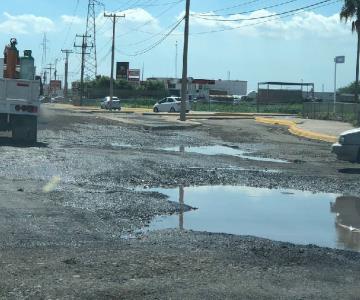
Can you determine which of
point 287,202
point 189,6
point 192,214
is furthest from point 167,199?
point 189,6

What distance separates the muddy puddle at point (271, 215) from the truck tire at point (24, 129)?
9400mm

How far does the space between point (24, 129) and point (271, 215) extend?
12381 mm

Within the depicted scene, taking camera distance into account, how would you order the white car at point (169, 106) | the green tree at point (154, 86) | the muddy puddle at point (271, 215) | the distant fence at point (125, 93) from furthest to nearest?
the green tree at point (154, 86) → the distant fence at point (125, 93) → the white car at point (169, 106) → the muddy puddle at point (271, 215)

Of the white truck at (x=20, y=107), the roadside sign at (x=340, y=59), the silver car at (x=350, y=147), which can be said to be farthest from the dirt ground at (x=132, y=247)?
the roadside sign at (x=340, y=59)

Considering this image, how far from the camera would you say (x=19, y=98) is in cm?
A: 2030

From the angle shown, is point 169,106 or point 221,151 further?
point 169,106

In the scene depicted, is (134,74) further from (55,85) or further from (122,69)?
(55,85)

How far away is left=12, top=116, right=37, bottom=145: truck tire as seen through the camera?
20688 mm

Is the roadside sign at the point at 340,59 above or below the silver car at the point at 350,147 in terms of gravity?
above

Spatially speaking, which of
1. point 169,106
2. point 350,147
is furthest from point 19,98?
point 169,106

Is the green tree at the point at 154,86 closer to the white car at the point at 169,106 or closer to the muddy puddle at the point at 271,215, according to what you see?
the white car at the point at 169,106

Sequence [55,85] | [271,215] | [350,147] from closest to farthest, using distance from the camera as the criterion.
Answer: [271,215] → [350,147] → [55,85]

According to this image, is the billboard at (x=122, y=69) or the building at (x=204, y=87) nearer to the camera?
the building at (x=204, y=87)

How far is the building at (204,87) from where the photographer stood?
403 ft
